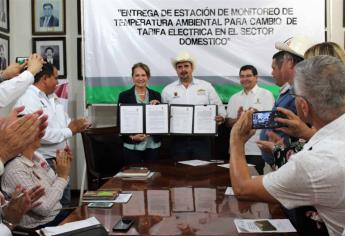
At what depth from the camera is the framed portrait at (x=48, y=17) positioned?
195 inches

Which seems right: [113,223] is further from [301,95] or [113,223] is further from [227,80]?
[227,80]

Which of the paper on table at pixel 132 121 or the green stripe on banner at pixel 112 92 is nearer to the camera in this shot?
the paper on table at pixel 132 121

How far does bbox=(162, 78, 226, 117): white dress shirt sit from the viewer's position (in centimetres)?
435

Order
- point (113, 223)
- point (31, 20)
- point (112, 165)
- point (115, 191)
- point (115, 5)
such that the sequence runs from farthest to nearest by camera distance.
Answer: point (31, 20) < point (115, 5) < point (112, 165) < point (115, 191) < point (113, 223)

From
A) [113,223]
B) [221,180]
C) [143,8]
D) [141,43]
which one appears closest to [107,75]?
[141,43]

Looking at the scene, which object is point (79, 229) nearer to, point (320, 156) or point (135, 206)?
point (135, 206)

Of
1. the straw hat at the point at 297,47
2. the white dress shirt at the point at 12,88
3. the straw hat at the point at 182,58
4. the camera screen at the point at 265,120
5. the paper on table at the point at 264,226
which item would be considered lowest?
the paper on table at the point at 264,226

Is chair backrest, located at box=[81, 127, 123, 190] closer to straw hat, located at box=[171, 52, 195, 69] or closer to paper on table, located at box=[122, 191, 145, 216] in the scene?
straw hat, located at box=[171, 52, 195, 69]

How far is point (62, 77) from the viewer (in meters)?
5.01

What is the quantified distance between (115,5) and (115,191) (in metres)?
2.83

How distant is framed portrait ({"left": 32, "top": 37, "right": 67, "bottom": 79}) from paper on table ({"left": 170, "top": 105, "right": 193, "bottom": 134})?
163cm

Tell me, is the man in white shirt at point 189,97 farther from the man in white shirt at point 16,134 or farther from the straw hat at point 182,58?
the man in white shirt at point 16,134

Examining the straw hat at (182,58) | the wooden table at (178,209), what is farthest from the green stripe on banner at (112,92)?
the wooden table at (178,209)

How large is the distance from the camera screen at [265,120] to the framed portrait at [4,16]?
367 centimetres
